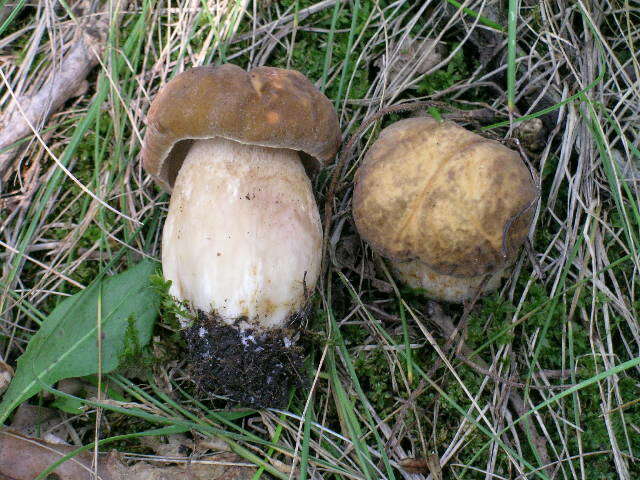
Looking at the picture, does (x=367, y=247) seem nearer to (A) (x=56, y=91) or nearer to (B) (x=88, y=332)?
(B) (x=88, y=332)

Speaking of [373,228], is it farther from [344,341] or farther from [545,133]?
[545,133]

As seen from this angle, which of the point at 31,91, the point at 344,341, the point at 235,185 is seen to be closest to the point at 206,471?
the point at 344,341

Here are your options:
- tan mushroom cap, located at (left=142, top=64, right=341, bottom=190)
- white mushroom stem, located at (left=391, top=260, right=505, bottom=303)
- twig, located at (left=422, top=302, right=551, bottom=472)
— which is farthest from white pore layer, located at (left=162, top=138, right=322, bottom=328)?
twig, located at (left=422, top=302, right=551, bottom=472)

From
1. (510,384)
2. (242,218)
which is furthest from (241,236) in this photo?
(510,384)

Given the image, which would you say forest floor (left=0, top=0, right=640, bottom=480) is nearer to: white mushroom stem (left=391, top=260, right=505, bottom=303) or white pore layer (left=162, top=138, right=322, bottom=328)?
white mushroom stem (left=391, top=260, right=505, bottom=303)

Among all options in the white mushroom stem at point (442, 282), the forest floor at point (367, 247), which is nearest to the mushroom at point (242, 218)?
the forest floor at point (367, 247)
